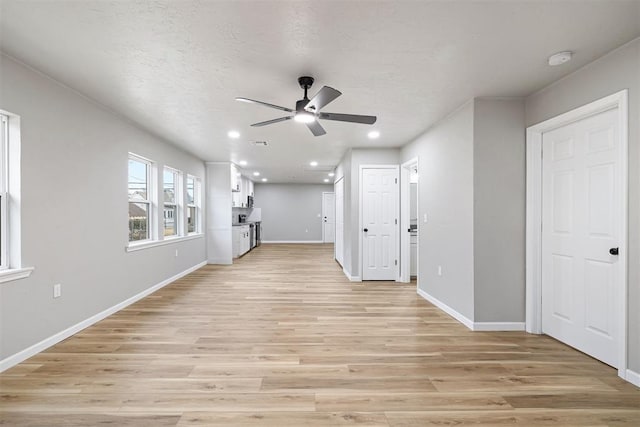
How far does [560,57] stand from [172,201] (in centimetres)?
583

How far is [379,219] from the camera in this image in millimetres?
5688

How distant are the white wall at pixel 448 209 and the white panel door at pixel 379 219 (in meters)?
0.91

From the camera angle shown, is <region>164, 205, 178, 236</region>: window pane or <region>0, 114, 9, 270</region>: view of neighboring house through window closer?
<region>0, 114, 9, 270</region>: view of neighboring house through window

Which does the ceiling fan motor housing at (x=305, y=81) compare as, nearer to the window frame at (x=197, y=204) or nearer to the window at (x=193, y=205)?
the window at (x=193, y=205)

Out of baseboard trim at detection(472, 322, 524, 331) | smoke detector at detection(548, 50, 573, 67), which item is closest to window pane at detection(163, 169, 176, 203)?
baseboard trim at detection(472, 322, 524, 331)

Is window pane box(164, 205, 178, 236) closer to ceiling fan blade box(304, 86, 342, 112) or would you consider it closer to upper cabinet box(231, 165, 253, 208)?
upper cabinet box(231, 165, 253, 208)

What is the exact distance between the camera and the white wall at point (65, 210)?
8.37ft

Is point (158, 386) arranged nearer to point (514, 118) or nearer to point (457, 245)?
point (457, 245)

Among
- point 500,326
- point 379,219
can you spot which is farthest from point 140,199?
point 500,326

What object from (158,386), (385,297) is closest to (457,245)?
(385,297)

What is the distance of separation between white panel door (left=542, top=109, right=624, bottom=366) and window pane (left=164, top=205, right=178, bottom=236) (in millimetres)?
5577

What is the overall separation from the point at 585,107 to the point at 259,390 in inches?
133

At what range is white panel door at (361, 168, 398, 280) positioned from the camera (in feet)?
18.6

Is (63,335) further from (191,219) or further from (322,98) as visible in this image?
(191,219)
